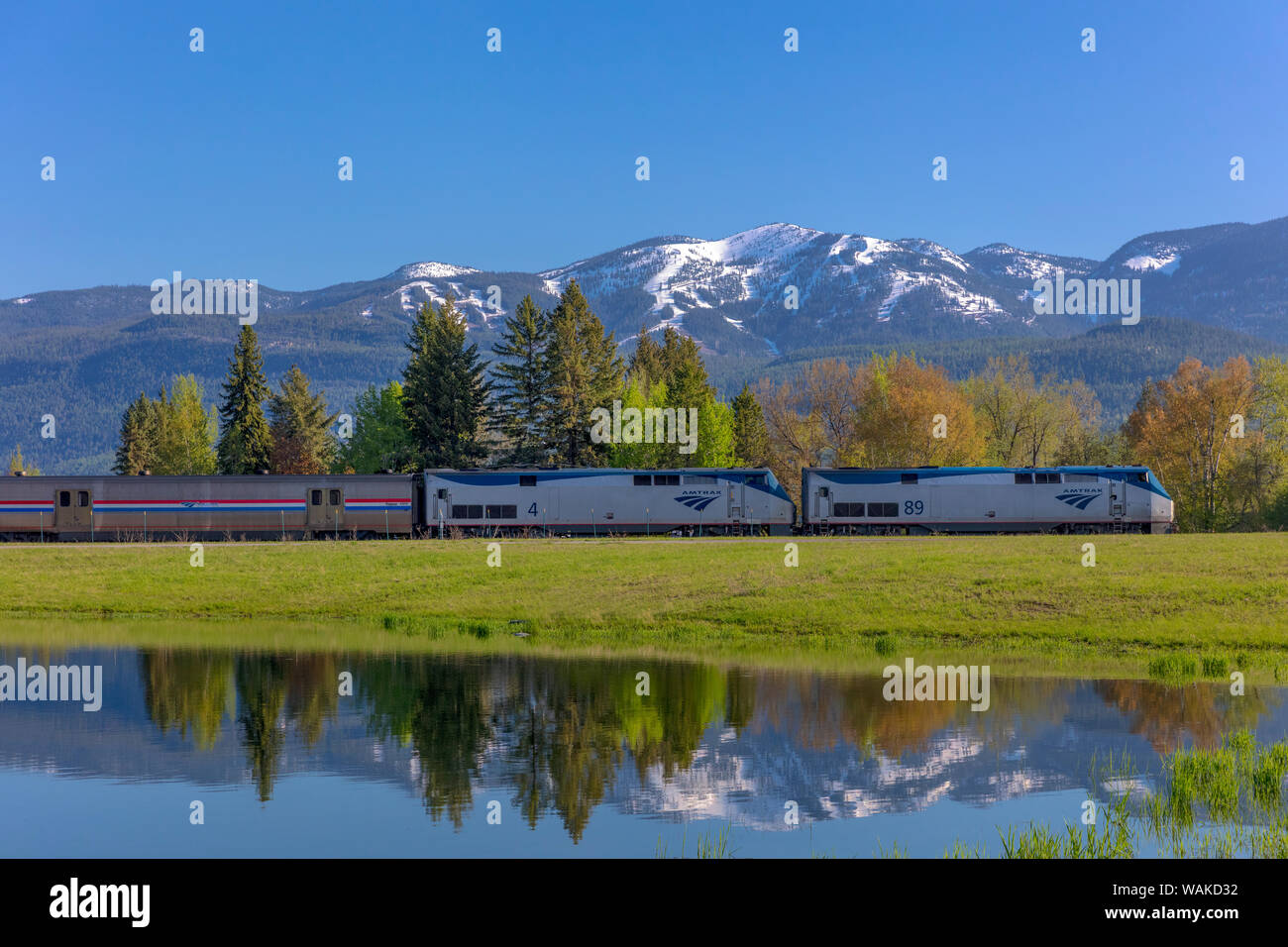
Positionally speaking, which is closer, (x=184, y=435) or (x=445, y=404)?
(x=445, y=404)

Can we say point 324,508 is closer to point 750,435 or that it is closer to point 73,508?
point 73,508

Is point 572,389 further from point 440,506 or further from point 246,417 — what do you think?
point 246,417

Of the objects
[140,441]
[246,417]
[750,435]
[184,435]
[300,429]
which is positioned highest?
[246,417]

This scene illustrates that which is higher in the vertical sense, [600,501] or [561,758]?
[600,501]

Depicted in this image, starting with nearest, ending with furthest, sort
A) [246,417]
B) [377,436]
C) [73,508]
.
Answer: [73,508], [246,417], [377,436]

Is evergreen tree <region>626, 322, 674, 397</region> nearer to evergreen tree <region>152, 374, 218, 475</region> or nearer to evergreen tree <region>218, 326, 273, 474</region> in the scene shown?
evergreen tree <region>218, 326, 273, 474</region>

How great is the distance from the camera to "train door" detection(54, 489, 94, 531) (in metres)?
69.1

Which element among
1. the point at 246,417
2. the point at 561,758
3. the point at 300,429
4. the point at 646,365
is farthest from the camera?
the point at 300,429

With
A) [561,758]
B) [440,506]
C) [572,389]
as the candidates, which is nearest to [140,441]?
[572,389]

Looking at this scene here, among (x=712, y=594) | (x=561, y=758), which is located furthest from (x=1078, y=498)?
(x=561, y=758)

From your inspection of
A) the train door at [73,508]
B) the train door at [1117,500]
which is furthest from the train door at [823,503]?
the train door at [73,508]

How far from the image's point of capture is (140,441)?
427ft

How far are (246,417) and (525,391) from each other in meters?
27.6

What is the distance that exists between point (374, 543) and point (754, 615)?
25.8 metres
